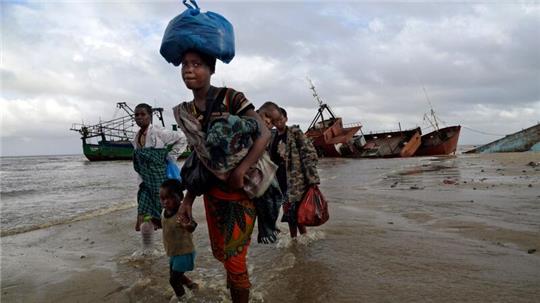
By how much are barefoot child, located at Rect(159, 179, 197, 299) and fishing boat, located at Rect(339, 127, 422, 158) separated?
97.3ft

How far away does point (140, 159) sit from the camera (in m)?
3.95

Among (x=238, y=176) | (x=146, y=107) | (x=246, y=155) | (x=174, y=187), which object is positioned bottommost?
(x=174, y=187)

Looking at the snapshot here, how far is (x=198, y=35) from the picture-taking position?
196 cm

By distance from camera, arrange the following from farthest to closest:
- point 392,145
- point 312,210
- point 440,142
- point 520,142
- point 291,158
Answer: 1. point 392,145
2. point 440,142
3. point 520,142
4. point 291,158
5. point 312,210

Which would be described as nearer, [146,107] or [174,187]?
[174,187]

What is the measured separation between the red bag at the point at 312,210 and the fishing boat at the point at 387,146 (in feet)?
92.0

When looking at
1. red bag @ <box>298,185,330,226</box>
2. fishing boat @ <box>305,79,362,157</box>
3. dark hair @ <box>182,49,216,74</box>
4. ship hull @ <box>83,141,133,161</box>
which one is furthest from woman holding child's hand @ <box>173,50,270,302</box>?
ship hull @ <box>83,141,133,161</box>

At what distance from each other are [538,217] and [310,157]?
3211 mm

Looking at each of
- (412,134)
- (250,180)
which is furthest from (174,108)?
(412,134)

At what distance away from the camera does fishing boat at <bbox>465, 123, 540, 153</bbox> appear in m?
26.8

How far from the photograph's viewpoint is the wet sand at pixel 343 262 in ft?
9.25

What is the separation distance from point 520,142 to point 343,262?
98.7 ft

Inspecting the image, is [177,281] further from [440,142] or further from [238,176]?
[440,142]

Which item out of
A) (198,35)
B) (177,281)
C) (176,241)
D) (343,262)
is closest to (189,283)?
(177,281)
